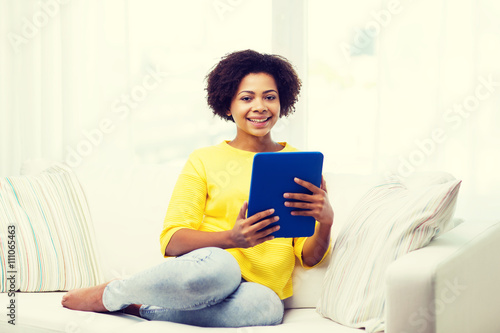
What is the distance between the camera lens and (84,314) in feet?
4.95

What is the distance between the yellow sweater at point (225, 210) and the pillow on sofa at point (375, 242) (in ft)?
0.47

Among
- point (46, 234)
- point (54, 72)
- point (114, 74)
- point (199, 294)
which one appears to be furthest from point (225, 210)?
point (54, 72)

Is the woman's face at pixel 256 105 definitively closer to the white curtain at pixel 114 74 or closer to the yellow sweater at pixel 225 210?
the yellow sweater at pixel 225 210

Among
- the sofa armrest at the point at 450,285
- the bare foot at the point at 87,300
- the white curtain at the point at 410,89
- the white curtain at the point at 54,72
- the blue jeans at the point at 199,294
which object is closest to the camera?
the sofa armrest at the point at 450,285

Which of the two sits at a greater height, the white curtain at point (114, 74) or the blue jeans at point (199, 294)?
the white curtain at point (114, 74)

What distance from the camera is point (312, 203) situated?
149 cm

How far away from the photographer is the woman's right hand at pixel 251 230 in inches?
56.6

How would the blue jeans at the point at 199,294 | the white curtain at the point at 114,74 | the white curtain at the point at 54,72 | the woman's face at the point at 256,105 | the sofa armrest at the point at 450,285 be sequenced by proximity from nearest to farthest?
the sofa armrest at the point at 450,285 → the blue jeans at the point at 199,294 → the woman's face at the point at 256,105 → the white curtain at the point at 114,74 → the white curtain at the point at 54,72

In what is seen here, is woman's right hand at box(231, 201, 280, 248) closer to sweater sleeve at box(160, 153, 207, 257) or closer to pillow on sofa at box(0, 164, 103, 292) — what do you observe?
sweater sleeve at box(160, 153, 207, 257)

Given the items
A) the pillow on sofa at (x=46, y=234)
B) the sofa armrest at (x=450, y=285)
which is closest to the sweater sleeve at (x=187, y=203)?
the pillow on sofa at (x=46, y=234)

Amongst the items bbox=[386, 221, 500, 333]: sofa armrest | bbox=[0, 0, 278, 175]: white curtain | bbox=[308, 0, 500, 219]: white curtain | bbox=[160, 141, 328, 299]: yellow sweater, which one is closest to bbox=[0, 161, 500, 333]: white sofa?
bbox=[386, 221, 500, 333]: sofa armrest

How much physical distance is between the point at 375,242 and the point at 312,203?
19 centimetres

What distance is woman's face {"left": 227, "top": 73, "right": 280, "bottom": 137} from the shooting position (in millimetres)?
1737

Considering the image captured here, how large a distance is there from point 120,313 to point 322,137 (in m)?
1.37
